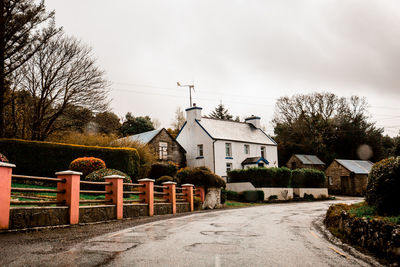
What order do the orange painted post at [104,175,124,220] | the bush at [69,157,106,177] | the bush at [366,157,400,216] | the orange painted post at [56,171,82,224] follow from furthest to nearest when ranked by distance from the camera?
1. the bush at [69,157,106,177]
2. the orange painted post at [104,175,124,220]
3. the orange painted post at [56,171,82,224]
4. the bush at [366,157,400,216]

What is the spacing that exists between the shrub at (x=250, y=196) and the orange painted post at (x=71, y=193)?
22.3m

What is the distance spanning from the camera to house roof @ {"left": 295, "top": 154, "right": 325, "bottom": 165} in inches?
2024

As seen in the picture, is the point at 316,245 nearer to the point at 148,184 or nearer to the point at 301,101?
the point at 148,184

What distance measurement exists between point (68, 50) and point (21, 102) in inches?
200

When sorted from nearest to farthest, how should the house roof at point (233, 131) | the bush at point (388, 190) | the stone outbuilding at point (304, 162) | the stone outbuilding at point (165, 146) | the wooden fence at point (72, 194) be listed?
the bush at point (388, 190), the wooden fence at point (72, 194), the stone outbuilding at point (165, 146), the house roof at point (233, 131), the stone outbuilding at point (304, 162)

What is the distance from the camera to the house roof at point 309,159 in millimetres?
51406

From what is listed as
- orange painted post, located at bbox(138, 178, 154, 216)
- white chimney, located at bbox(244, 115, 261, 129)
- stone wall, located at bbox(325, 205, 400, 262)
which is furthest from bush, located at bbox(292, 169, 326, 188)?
stone wall, located at bbox(325, 205, 400, 262)

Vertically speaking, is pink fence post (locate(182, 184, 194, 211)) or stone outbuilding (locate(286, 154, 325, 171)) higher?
stone outbuilding (locate(286, 154, 325, 171))

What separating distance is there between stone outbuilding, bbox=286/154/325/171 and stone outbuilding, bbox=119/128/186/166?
1897cm

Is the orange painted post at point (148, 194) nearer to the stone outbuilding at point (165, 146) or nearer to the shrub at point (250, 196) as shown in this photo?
the shrub at point (250, 196)

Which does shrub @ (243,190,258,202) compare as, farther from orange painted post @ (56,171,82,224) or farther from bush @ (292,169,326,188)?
orange painted post @ (56,171,82,224)

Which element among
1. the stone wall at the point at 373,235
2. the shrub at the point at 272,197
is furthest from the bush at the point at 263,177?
the stone wall at the point at 373,235

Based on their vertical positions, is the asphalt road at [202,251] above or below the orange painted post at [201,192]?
below

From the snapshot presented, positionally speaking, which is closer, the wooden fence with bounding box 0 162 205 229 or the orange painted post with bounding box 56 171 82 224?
the wooden fence with bounding box 0 162 205 229
